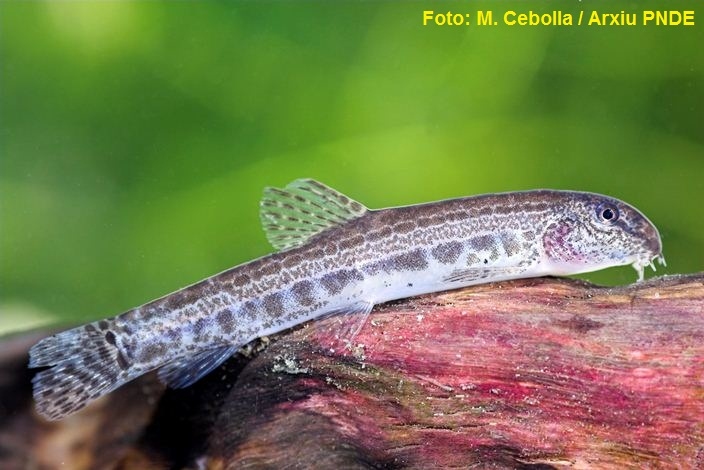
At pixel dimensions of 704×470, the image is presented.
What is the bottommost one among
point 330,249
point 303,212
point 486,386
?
point 486,386

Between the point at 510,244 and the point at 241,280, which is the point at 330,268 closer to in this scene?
the point at 241,280

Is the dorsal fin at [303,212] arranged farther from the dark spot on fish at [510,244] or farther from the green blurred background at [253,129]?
the green blurred background at [253,129]

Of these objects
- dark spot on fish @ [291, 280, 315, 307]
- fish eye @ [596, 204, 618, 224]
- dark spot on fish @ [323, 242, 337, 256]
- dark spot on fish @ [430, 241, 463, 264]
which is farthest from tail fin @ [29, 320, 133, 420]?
fish eye @ [596, 204, 618, 224]

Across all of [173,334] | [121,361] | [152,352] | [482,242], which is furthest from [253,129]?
[482,242]

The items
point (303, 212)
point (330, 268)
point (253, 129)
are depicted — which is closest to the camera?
point (330, 268)

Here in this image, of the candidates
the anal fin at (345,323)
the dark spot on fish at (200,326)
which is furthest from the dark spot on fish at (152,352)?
the anal fin at (345,323)

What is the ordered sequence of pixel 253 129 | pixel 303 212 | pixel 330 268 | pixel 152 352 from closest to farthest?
pixel 152 352
pixel 330 268
pixel 303 212
pixel 253 129
